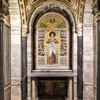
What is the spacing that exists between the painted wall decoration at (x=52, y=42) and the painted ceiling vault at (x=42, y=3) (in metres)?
1.29

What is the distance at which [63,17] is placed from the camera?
1552 centimetres

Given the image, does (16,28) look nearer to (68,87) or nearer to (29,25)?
(29,25)

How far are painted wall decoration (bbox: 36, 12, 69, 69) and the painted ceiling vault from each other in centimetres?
129

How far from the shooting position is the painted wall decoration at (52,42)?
51.2 ft

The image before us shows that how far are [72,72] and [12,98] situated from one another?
14.4 feet

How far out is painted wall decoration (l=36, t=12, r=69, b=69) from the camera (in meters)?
15.6

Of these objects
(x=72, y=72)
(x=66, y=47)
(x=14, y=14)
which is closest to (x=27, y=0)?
(x=14, y=14)

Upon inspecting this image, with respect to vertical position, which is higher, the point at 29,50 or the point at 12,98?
the point at 29,50

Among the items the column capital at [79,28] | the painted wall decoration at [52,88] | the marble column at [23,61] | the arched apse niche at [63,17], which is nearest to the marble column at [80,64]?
the column capital at [79,28]

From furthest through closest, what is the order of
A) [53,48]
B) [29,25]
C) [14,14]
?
[53,48] < [29,25] < [14,14]

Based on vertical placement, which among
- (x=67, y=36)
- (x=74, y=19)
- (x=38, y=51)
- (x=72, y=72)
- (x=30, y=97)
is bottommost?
(x=30, y=97)

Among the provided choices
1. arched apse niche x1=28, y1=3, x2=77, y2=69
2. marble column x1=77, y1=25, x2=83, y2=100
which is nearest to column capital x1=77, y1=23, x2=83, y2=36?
marble column x1=77, y1=25, x2=83, y2=100

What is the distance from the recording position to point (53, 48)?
15.7 meters

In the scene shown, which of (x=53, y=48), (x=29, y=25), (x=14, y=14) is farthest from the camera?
(x=53, y=48)
